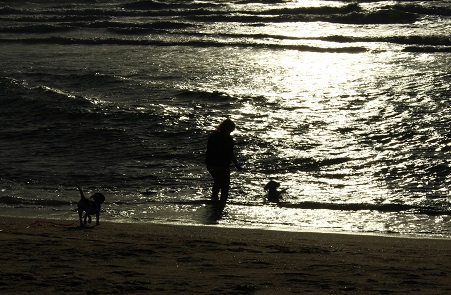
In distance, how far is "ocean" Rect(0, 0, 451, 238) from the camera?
11562 mm

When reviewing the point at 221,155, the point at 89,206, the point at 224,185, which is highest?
the point at 221,155

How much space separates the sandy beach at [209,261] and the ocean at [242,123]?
3.50 feet

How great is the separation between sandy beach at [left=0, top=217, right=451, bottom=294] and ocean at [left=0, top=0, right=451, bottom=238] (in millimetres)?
1065

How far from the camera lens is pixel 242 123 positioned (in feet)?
56.0

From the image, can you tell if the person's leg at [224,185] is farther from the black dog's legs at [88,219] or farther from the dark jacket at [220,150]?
the black dog's legs at [88,219]

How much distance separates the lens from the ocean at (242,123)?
11562 millimetres

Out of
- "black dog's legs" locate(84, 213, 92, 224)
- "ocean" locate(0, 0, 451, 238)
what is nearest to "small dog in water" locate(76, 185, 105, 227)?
"black dog's legs" locate(84, 213, 92, 224)

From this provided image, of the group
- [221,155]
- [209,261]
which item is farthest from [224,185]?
[209,261]

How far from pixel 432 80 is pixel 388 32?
1146 centimetres

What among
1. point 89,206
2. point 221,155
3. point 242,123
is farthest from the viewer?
point 242,123

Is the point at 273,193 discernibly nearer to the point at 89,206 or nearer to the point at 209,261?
the point at 89,206

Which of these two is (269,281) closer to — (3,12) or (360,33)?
(360,33)

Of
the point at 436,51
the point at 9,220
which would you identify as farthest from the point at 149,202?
the point at 436,51

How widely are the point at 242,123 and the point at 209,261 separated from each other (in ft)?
30.5
